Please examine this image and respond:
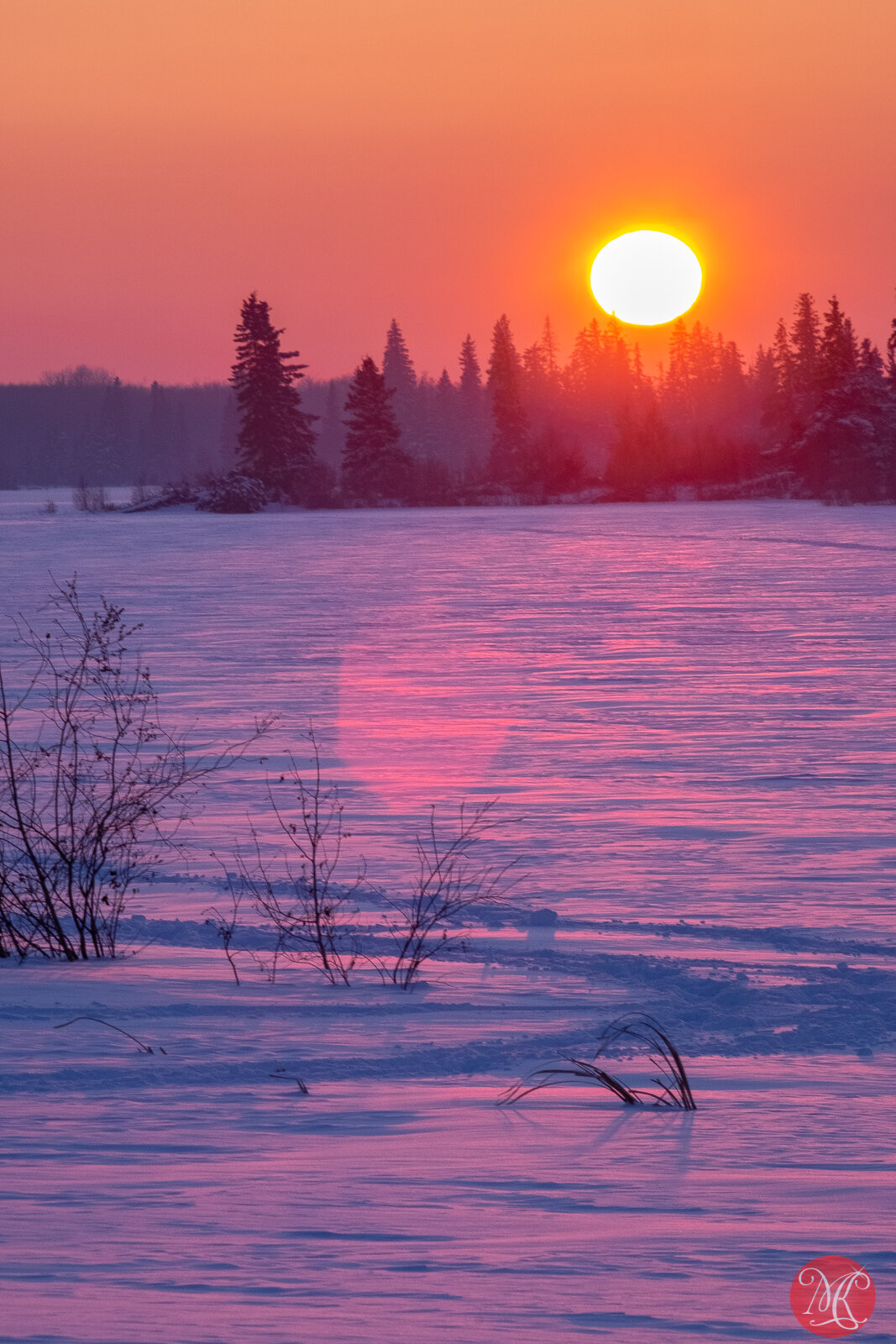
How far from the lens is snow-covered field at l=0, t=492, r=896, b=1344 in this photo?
10.6ft

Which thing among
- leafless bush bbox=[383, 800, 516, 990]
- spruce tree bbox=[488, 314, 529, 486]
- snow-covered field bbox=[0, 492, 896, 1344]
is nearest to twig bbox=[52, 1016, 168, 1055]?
snow-covered field bbox=[0, 492, 896, 1344]

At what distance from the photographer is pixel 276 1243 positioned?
11.4 ft

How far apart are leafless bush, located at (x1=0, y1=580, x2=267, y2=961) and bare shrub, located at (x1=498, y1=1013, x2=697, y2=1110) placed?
2.68 m

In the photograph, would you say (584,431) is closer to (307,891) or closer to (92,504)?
(92,504)

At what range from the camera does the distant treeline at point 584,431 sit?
222 feet

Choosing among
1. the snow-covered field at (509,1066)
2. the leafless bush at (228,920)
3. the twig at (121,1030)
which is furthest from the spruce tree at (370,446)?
the twig at (121,1030)

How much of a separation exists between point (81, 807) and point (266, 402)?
59.1m

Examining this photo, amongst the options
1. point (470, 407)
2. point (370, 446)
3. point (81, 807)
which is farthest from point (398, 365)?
point (81, 807)

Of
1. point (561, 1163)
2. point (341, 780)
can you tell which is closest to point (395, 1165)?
point (561, 1163)

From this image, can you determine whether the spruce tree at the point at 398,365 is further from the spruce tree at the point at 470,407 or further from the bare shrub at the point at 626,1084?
the bare shrub at the point at 626,1084

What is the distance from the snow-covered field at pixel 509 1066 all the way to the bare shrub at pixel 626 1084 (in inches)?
3.5

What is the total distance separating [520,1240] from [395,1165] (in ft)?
2.12

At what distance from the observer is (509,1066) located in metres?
5.14

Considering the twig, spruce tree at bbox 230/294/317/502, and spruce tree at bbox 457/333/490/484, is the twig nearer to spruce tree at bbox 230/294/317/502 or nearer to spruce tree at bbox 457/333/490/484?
spruce tree at bbox 230/294/317/502
